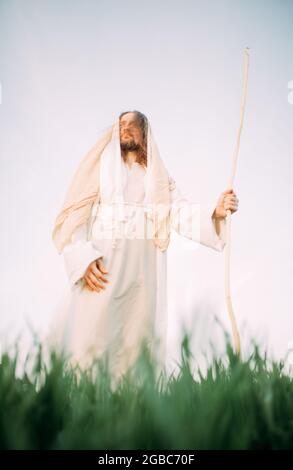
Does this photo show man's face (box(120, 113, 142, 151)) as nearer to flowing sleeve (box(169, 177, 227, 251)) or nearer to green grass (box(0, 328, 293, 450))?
flowing sleeve (box(169, 177, 227, 251))

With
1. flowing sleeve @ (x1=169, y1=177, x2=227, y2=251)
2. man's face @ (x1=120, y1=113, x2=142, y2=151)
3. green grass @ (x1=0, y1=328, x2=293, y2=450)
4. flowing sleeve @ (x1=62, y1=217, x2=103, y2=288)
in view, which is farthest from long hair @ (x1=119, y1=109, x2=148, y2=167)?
green grass @ (x1=0, y1=328, x2=293, y2=450)

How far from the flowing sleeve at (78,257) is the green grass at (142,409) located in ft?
2.07

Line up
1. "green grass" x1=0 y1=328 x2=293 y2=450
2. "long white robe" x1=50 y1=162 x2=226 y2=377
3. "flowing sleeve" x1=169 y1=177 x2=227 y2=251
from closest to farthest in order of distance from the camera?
"green grass" x1=0 y1=328 x2=293 y2=450 < "long white robe" x1=50 y1=162 x2=226 y2=377 < "flowing sleeve" x1=169 y1=177 x2=227 y2=251

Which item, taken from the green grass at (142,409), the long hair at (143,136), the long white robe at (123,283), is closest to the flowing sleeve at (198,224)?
the long white robe at (123,283)

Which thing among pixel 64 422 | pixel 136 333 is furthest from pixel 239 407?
pixel 136 333

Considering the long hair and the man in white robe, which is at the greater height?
the long hair

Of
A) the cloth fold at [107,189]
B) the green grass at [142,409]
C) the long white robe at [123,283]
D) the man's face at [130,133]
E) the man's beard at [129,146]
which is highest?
the man's face at [130,133]

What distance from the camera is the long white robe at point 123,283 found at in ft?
4.34

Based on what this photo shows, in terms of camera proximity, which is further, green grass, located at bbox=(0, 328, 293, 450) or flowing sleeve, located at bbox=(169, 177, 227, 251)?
flowing sleeve, located at bbox=(169, 177, 227, 251)

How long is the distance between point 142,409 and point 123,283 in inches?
32.9

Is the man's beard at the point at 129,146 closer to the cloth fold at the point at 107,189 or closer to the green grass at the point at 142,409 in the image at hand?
the cloth fold at the point at 107,189

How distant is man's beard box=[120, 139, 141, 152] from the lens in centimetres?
163

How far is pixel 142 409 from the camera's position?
1.92 ft

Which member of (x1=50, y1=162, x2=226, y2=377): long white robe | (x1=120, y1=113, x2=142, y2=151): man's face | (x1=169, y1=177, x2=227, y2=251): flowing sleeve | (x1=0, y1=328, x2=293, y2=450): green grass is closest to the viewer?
(x1=0, y1=328, x2=293, y2=450): green grass
